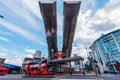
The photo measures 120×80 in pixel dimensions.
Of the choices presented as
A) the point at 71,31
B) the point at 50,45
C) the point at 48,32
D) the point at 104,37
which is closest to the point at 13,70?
the point at 50,45

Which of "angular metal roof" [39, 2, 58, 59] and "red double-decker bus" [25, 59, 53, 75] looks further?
"red double-decker bus" [25, 59, 53, 75]

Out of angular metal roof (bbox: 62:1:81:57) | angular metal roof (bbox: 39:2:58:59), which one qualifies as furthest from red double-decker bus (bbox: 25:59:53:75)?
angular metal roof (bbox: 62:1:81:57)

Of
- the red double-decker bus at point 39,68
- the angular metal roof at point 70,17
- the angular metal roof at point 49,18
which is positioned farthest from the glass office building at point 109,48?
the red double-decker bus at point 39,68

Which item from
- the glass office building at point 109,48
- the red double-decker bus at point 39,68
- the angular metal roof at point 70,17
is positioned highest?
the glass office building at point 109,48

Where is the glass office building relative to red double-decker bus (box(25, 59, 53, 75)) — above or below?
above

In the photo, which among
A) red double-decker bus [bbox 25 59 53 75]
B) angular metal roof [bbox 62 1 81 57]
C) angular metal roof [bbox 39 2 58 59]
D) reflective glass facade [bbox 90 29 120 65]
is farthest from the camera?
reflective glass facade [bbox 90 29 120 65]

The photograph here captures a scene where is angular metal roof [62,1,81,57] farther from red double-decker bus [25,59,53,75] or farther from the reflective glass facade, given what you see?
the reflective glass facade

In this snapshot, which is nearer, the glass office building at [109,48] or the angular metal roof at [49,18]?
the angular metal roof at [49,18]

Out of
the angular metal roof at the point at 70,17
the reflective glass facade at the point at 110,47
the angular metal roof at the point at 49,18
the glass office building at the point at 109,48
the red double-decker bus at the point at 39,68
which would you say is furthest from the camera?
the glass office building at the point at 109,48

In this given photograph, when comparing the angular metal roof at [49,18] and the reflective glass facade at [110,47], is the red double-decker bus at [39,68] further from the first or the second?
the reflective glass facade at [110,47]

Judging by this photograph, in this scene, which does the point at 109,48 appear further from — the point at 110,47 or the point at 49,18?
the point at 49,18

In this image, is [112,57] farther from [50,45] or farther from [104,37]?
[50,45]

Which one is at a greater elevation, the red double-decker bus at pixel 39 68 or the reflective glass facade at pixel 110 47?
the reflective glass facade at pixel 110 47

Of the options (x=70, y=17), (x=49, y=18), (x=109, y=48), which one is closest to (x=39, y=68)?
(x=49, y=18)
